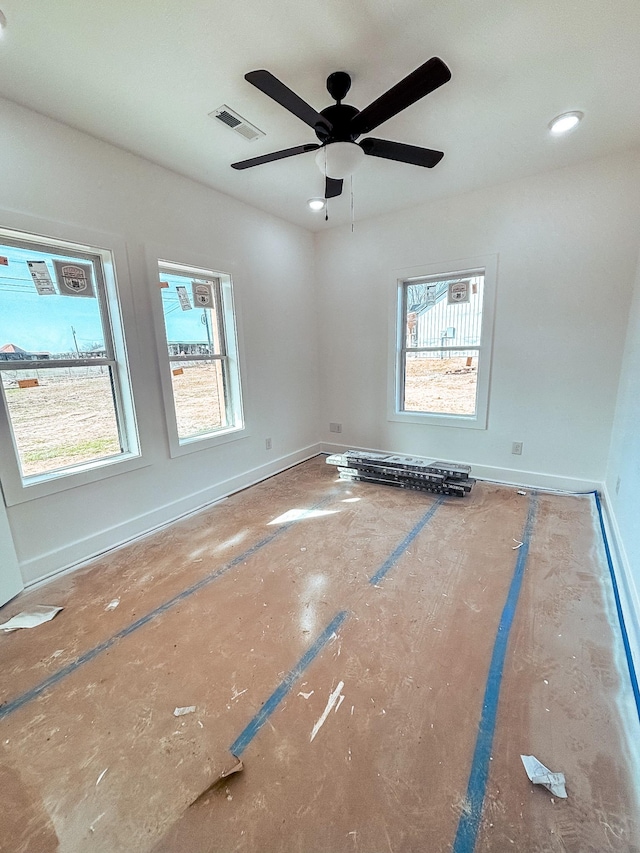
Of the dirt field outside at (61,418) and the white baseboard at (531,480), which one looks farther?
the white baseboard at (531,480)

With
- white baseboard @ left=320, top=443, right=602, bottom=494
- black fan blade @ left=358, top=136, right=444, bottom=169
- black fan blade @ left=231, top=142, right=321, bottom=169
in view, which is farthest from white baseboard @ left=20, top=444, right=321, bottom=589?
black fan blade @ left=358, top=136, right=444, bottom=169

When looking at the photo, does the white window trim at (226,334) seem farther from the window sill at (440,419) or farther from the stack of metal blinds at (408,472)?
the window sill at (440,419)

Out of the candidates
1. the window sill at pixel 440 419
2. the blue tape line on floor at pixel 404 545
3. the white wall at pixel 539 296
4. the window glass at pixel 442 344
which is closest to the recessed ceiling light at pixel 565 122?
the white wall at pixel 539 296

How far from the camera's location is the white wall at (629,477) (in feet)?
5.86

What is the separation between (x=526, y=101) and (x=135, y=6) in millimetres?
2145

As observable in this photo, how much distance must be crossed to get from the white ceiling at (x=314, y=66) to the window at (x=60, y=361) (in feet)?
2.91

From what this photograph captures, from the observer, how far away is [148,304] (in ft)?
8.81

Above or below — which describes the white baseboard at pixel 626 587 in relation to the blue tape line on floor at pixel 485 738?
above

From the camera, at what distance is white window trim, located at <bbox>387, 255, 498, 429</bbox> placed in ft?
11.0

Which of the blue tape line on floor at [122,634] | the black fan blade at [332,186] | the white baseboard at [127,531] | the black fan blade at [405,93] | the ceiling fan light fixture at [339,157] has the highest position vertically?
the black fan blade at [332,186]

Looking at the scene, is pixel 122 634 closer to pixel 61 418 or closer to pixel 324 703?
pixel 324 703

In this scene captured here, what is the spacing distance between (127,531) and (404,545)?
85.0 inches

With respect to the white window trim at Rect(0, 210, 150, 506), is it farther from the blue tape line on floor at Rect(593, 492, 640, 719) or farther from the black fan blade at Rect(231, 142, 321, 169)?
the blue tape line on floor at Rect(593, 492, 640, 719)

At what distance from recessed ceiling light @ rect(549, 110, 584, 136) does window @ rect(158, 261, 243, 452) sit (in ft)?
8.97
